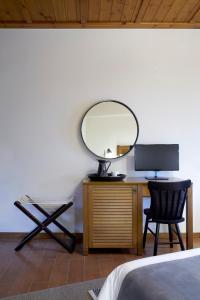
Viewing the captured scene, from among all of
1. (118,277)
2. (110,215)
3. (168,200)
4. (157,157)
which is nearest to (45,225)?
(110,215)

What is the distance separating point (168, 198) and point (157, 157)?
731 mm

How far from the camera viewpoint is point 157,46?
3590 millimetres

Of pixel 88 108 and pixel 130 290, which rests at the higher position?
pixel 88 108

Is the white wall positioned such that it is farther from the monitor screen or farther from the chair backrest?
the chair backrest

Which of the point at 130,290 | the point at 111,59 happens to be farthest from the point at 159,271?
the point at 111,59

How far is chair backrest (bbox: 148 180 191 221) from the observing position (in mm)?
2770

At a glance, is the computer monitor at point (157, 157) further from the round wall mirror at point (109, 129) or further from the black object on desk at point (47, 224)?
the black object on desk at point (47, 224)

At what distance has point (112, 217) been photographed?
120 inches

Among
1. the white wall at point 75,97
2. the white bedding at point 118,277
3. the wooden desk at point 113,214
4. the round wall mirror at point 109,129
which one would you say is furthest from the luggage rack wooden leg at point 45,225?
the white bedding at point 118,277

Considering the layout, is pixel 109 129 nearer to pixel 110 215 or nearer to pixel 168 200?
pixel 110 215

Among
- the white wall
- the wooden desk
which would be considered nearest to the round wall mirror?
the white wall

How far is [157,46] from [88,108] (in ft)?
4.09

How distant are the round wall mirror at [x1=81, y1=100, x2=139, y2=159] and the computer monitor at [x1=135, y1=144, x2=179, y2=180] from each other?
208mm

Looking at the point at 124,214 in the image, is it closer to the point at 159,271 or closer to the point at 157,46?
the point at 159,271
